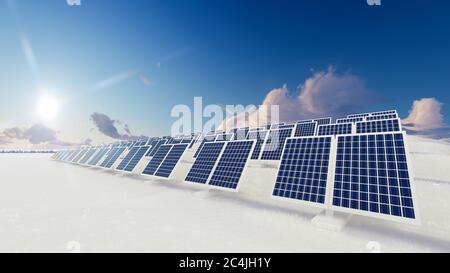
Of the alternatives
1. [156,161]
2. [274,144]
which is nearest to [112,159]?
[156,161]

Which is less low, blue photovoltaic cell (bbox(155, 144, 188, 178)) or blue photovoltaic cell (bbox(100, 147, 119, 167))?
blue photovoltaic cell (bbox(100, 147, 119, 167))

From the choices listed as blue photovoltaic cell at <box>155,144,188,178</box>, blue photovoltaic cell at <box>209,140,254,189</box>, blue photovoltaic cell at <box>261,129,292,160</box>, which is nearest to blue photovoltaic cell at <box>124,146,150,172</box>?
blue photovoltaic cell at <box>155,144,188,178</box>

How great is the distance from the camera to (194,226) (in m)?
7.87

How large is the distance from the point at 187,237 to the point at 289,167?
5587 mm

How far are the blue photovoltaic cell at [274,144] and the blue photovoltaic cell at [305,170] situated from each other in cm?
911

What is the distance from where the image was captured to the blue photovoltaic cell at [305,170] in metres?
8.42

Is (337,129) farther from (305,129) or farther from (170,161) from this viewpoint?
(170,161)

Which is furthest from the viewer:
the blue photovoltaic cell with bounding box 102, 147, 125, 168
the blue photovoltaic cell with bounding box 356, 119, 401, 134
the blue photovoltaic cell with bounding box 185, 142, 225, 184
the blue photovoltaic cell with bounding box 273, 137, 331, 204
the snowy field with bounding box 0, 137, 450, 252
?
Answer: the blue photovoltaic cell with bounding box 102, 147, 125, 168

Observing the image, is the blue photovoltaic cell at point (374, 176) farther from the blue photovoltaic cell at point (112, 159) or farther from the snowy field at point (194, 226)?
the blue photovoltaic cell at point (112, 159)

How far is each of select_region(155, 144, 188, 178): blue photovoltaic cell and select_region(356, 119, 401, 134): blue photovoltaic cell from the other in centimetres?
1692

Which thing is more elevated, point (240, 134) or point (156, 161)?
point (240, 134)

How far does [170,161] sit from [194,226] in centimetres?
960

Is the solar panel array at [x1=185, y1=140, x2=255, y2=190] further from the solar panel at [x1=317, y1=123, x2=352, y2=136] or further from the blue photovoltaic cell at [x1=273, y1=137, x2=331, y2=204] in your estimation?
the solar panel at [x1=317, y1=123, x2=352, y2=136]

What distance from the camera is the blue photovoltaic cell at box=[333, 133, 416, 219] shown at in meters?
6.79
